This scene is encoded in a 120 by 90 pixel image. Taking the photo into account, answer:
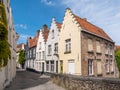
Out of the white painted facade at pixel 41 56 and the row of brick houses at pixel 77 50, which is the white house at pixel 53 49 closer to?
the row of brick houses at pixel 77 50

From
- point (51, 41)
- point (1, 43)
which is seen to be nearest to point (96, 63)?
point (51, 41)

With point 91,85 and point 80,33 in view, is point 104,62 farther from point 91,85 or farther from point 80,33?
point 91,85

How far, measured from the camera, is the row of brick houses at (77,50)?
2331 centimetres

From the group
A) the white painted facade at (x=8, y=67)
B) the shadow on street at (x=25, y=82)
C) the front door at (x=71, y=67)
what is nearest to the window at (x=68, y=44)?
the front door at (x=71, y=67)

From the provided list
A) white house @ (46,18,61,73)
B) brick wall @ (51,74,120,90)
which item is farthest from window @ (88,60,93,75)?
brick wall @ (51,74,120,90)

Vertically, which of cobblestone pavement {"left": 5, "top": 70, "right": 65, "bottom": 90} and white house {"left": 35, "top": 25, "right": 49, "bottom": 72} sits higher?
white house {"left": 35, "top": 25, "right": 49, "bottom": 72}

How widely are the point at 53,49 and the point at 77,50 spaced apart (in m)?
7.75

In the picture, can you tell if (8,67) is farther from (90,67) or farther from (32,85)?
(90,67)

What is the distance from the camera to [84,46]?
76.7 ft

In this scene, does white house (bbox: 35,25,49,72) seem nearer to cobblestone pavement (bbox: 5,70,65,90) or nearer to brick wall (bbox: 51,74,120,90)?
cobblestone pavement (bbox: 5,70,65,90)

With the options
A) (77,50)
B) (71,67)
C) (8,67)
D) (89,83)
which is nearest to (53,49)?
(71,67)

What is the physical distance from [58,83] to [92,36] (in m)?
9.87

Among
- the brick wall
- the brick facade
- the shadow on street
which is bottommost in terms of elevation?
the shadow on street

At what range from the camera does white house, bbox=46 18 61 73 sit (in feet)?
96.8
